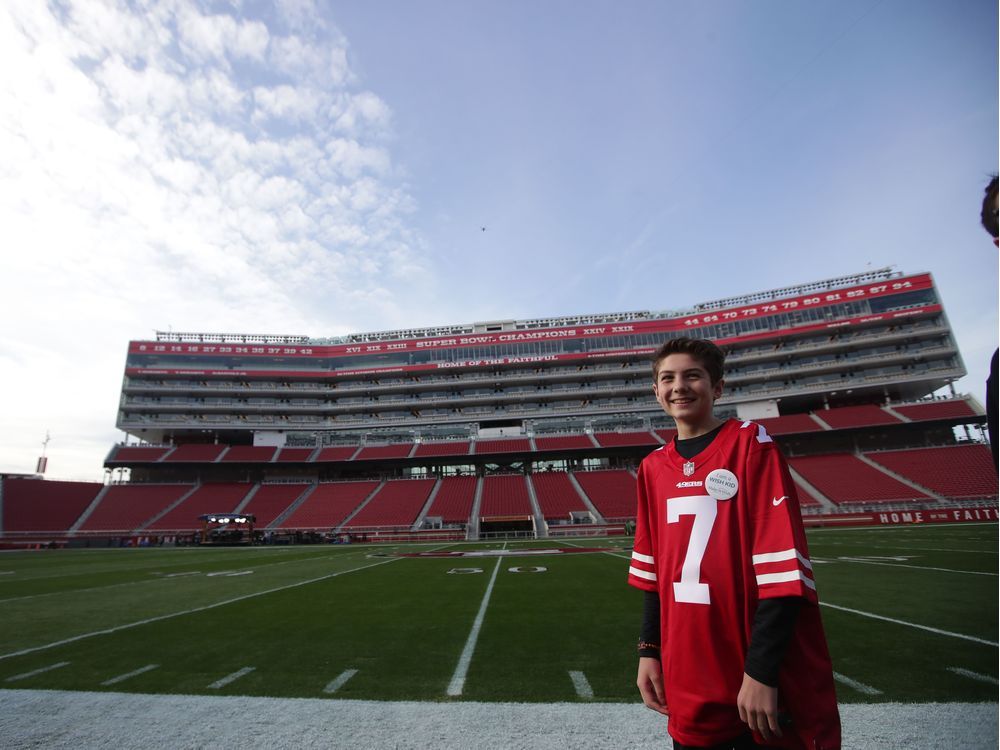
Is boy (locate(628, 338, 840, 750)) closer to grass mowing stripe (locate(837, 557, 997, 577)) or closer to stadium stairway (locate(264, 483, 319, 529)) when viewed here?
grass mowing stripe (locate(837, 557, 997, 577))

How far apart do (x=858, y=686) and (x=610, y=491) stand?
3606cm

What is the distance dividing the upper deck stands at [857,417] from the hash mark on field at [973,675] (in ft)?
141

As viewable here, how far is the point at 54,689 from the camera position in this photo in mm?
4508

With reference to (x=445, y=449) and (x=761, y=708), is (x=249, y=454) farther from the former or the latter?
(x=761, y=708)

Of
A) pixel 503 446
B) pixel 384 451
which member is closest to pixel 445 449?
pixel 503 446

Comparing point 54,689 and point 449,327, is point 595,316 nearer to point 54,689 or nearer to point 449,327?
point 449,327

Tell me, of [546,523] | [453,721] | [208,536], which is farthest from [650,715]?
[208,536]

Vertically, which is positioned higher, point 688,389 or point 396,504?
point 688,389

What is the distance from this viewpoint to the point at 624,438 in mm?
46438

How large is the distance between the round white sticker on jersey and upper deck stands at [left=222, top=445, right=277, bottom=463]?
5090cm

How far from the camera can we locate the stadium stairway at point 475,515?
35500 mm

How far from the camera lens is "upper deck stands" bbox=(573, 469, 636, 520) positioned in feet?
117

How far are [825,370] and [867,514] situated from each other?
68.8 ft

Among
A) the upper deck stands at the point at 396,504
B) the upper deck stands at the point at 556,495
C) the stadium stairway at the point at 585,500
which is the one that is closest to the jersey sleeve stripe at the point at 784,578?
the stadium stairway at the point at 585,500
